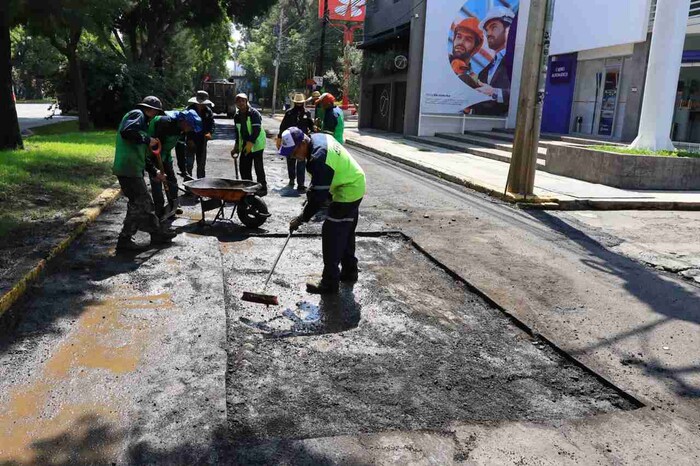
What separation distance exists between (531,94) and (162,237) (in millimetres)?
6850

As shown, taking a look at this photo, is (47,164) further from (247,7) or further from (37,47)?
(37,47)

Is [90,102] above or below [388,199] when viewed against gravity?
above

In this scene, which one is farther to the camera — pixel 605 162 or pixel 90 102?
pixel 90 102

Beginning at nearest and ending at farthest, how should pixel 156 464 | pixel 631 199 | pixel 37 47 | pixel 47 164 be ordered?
1. pixel 156 464
2. pixel 631 199
3. pixel 47 164
4. pixel 37 47

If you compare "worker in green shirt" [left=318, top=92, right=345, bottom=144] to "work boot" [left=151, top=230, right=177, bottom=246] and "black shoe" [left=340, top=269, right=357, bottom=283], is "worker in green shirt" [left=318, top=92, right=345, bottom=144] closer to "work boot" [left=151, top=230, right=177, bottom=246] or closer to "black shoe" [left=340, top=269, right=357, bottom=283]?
"work boot" [left=151, top=230, right=177, bottom=246]

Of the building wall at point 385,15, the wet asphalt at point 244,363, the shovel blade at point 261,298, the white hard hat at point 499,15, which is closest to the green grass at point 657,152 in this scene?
the wet asphalt at point 244,363

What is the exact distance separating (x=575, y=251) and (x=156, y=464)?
240 inches

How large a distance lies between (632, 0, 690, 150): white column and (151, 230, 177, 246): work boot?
10.3 metres

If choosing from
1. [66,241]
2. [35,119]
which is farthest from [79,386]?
[35,119]

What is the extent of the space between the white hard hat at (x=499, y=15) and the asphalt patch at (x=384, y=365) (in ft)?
68.4

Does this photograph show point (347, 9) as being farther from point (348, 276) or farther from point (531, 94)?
point (348, 276)

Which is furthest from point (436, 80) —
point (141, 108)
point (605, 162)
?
point (141, 108)

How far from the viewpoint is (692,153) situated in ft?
41.4

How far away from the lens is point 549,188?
1178 cm
